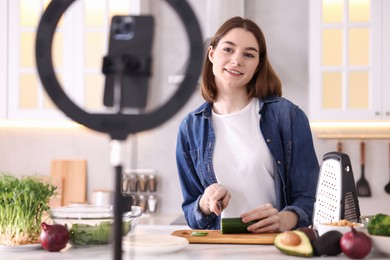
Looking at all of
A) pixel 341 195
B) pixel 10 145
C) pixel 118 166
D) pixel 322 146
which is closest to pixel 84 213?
pixel 341 195

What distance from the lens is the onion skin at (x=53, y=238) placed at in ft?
4.57

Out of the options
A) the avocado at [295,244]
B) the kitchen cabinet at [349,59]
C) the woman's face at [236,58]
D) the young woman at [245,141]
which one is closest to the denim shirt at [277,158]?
the young woman at [245,141]

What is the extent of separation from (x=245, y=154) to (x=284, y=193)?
193mm

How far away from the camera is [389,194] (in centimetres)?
358

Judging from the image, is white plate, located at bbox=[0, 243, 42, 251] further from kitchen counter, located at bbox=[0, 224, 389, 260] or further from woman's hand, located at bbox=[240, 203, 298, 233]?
woman's hand, located at bbox=[240, 203, 298, 233]

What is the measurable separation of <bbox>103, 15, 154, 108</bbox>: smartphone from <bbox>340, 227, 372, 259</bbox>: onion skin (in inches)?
37.9

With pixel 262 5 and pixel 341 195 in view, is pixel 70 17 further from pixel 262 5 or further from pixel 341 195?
pixel 341 195

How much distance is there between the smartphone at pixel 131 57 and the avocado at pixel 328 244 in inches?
38.1

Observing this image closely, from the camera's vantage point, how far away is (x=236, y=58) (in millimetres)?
1935

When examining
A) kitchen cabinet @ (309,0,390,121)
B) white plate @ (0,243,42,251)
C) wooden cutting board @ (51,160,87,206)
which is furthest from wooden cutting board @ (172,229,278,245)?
wooden cutting board @ (51,160,87,206)

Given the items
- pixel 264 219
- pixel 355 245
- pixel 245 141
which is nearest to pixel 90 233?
pixel 264 219

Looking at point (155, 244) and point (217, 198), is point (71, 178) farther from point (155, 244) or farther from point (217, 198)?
point (155, 244)

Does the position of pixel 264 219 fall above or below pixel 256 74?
below

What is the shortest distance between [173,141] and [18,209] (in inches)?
93.7
